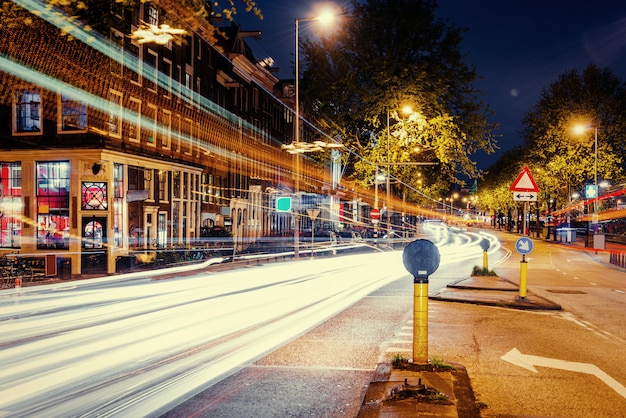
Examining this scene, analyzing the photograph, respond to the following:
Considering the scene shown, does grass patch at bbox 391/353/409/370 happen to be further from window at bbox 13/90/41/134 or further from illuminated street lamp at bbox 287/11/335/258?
window at bbox 13/90/41/134

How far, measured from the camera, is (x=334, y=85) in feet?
98.9

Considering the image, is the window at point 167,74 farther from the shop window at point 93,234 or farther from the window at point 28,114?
the shop window at point 93,234

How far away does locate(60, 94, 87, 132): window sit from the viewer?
27.3m

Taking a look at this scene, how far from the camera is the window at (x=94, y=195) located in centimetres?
2767

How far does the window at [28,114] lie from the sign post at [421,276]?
82.6ft

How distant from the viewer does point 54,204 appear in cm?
2764

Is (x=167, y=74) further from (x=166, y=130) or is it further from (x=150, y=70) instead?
(x=166, y=130)

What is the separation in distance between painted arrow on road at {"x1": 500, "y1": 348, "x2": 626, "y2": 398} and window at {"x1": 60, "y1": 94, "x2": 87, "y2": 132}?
23.6m

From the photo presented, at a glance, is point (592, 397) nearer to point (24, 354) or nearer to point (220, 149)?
point (24, 354)

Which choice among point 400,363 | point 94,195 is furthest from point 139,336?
point 94,195

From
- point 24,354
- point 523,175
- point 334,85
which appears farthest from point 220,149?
point 24,354

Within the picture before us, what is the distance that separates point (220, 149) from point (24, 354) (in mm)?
39464

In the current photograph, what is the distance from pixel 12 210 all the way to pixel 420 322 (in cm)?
2562

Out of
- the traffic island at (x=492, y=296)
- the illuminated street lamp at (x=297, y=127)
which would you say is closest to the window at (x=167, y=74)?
the illuminated street lamp at (x=297, y=127)
